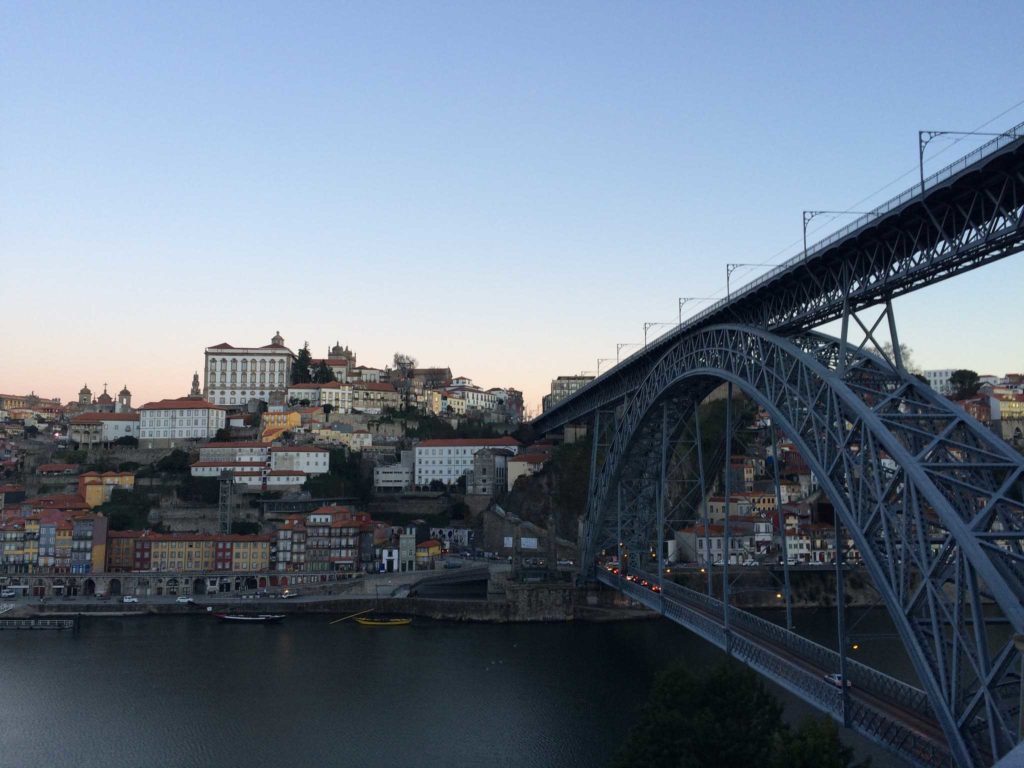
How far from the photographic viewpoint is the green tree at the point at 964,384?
215 ft

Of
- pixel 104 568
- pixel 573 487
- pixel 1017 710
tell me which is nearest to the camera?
pixel 1017 710

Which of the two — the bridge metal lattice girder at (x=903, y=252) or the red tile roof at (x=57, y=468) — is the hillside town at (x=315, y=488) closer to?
the red tile roof at (x=57, y=468)

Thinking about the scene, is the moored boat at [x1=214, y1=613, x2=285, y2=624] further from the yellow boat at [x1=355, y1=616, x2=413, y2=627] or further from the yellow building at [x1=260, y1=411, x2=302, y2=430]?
the yellow building at [x1=260, y1=411, x2=302, y2=430]

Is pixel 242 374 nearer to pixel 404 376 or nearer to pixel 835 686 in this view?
pixel 404 376

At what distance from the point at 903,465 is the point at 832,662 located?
7.25 metres

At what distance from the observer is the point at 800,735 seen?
519 inches

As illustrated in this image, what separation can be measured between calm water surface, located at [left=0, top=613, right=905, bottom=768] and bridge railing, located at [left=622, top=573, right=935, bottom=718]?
1939 mm

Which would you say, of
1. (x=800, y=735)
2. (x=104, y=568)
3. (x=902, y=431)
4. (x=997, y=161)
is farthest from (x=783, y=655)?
(x=104, y=568)

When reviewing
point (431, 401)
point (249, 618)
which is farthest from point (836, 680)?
point (431, 401)

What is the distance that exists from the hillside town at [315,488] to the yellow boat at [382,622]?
272 inches

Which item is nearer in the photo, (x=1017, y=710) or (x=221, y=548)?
(x=1017, y=710)

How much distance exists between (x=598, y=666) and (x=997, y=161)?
20.8m

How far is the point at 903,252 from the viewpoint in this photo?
1432 centimetres

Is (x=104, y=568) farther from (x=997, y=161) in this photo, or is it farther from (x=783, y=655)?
(x=997, y=161)
